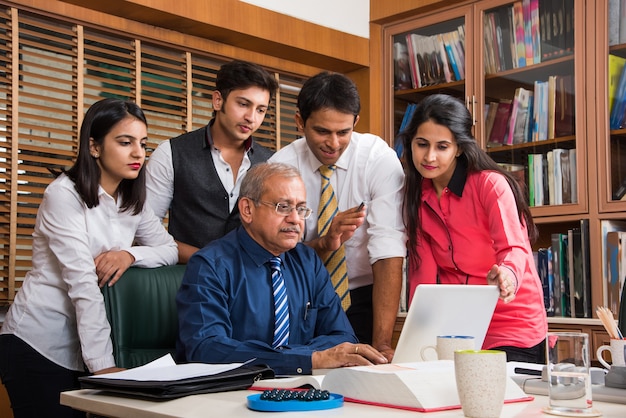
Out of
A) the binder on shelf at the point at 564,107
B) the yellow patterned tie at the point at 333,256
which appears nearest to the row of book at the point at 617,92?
the binder on shelf at the point at 564,107

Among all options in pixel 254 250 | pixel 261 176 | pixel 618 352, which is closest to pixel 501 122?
pixel 261 176

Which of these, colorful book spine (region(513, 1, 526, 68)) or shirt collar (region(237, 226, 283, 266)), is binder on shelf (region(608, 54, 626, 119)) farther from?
shirt collar (region(237, 226, 283, 266))

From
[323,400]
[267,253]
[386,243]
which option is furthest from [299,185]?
[323,400]

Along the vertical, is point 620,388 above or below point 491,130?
below

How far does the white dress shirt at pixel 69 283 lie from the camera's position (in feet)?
6.85

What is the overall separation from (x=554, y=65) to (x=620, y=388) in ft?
8.38

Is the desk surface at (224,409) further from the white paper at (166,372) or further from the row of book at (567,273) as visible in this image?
the row of book at (567,273)

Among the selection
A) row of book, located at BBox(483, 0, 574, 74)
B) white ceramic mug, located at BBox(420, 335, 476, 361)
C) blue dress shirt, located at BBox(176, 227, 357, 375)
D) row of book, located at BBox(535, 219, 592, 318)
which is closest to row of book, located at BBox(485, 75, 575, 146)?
row of book, located at BBox(483, 0, 574, 74)

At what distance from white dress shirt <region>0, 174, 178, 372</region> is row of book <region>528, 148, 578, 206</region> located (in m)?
2.05

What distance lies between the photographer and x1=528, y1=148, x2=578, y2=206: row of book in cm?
354

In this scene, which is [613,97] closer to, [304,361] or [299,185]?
[299,185]

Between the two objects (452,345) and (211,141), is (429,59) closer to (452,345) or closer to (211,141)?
(211,141)

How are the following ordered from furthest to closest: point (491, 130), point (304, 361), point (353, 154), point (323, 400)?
point (491, 130) < point (353, 154) < point (304, 361) < point (323, 400)

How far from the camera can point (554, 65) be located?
366cm
